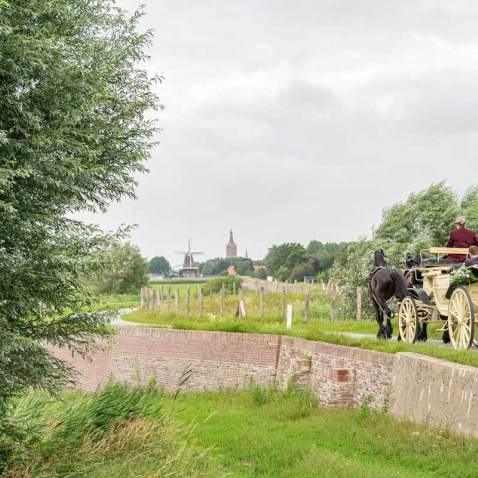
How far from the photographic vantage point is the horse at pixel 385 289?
16.8m

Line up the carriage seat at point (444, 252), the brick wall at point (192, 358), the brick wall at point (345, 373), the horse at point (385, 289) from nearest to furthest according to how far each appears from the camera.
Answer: the brick wall at point (345, 373), the carriage seat at point (444, 252), the horse at point (385, 289), the brick wall at point (192, 358)

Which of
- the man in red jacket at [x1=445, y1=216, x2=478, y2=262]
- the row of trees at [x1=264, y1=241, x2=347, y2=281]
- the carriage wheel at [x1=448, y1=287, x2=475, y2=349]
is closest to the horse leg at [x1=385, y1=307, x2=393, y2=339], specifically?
the man in red jacket at [x1=445, y1=216, x2=478, y2=262]

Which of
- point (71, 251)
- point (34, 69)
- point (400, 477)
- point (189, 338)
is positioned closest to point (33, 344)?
point (71, 251)

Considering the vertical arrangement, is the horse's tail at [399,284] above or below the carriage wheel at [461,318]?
above

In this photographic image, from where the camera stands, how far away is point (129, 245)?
5641 cm

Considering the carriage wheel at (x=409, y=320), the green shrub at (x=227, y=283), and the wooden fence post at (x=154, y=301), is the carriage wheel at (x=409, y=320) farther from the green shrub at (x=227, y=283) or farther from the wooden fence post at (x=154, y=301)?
the green shrub at (x=227, y=283)

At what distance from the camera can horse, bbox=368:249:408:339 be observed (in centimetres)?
1677

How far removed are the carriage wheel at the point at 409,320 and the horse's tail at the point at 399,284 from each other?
0.49 metres

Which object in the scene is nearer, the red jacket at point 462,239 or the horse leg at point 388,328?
the red jacket at point 462,239

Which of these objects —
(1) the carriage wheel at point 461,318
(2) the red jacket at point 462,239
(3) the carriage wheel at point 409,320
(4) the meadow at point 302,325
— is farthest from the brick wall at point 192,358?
(1) the carriage wheel at point 461,318

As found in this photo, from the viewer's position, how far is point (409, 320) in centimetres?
1589

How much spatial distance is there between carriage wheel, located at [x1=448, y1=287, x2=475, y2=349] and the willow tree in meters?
5.76

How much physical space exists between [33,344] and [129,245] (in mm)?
46429

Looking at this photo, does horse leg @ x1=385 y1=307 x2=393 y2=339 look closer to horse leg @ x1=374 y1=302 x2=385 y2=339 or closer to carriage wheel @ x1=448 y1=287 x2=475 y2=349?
horse leg @ x1=374 y1=302 x2=385 y2=339
